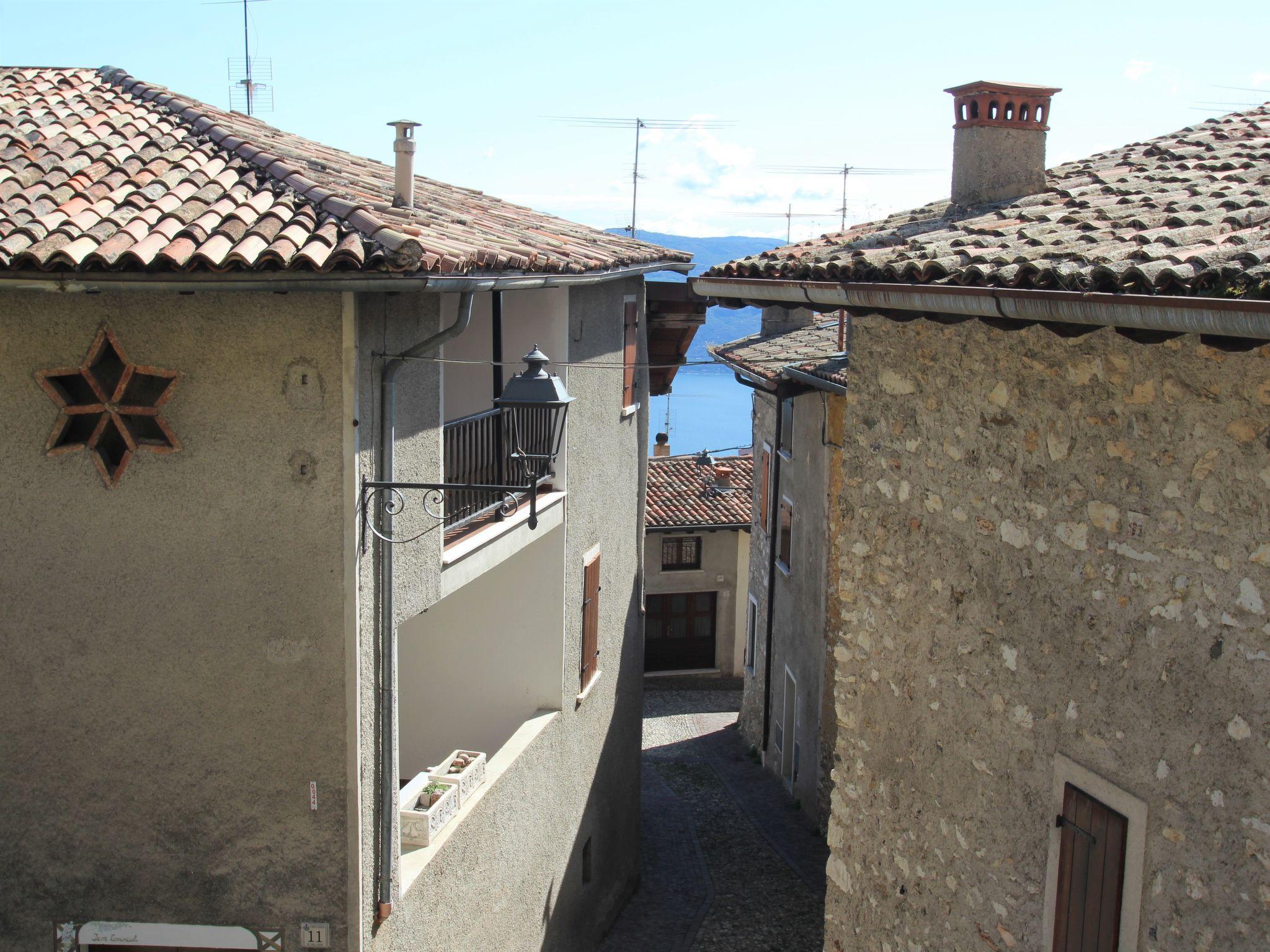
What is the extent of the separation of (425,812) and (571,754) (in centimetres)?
394

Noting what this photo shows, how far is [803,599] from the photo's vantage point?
16.2 m

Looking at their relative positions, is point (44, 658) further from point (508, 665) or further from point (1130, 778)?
point (1130, 778)

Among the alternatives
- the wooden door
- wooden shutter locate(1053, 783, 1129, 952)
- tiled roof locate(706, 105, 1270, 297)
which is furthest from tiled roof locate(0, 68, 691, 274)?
the wooden door

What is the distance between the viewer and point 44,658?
22.9 ft

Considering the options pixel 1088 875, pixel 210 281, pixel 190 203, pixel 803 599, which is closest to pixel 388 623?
pixel 210 281

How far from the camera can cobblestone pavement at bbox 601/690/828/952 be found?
1316 centimetres

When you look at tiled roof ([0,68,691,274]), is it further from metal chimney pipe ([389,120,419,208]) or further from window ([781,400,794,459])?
window ([781,400,794,459])

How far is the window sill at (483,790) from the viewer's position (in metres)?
7.80

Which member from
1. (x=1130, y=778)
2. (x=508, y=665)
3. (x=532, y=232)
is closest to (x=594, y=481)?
(x=508, y=665)

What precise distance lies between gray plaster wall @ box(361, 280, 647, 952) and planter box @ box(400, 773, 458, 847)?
17cm

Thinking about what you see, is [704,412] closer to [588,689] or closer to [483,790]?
[588,689]

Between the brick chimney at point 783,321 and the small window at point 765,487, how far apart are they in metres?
2.74

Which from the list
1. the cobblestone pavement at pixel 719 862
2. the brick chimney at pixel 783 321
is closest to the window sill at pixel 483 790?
the cobblestone pavement at pixel 719 862

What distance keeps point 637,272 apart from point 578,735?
4.59 metres
